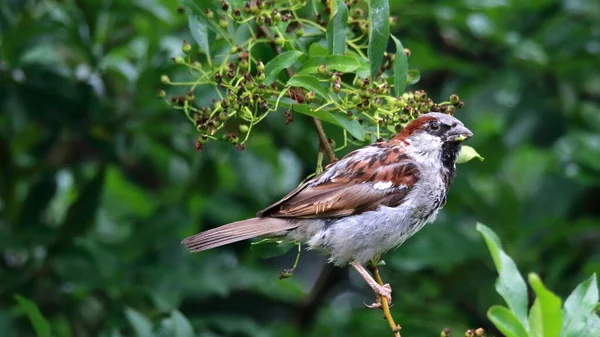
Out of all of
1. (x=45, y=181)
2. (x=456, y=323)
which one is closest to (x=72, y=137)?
(x=45, y=181)

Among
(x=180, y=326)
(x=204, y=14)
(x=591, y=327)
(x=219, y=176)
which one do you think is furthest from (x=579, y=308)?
(x=219, y=176)

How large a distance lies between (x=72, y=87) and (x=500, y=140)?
2.81m

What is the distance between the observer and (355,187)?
399 centimetres

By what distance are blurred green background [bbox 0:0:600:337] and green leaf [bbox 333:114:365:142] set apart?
4.91ft

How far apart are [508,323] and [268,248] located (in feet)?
3.65

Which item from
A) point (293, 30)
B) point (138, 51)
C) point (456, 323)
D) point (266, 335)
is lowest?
point (456, 323)

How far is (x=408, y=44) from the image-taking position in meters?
5.11

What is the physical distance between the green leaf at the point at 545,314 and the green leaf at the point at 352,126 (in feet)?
2.80

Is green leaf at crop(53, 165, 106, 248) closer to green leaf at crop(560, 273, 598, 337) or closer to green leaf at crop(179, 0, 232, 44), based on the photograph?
green leaf at crop(179, 0, 232, 44)

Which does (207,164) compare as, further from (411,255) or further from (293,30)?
(293,30)

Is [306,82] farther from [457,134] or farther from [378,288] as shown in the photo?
[457,134]

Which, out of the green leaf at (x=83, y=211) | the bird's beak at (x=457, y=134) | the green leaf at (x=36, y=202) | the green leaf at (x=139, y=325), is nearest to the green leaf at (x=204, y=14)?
the bird's beak at (x=457, y=134)

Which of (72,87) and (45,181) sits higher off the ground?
(72,87)

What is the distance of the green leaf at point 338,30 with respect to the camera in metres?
3.42
